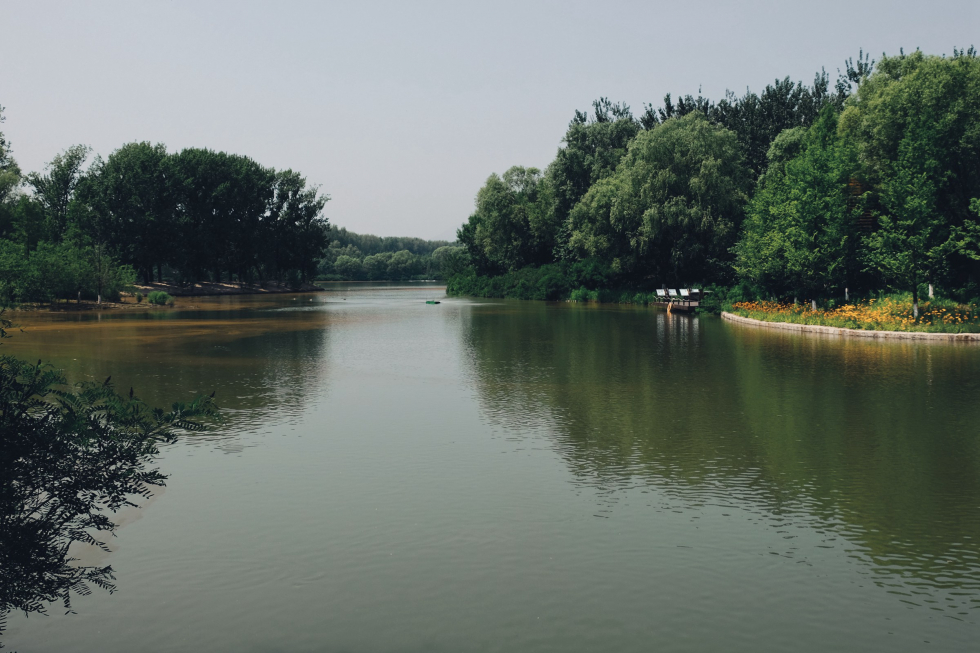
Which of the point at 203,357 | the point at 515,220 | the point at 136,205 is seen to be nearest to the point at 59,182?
the point at 136,205

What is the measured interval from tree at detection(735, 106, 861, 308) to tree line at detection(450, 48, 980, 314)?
0.09 metres

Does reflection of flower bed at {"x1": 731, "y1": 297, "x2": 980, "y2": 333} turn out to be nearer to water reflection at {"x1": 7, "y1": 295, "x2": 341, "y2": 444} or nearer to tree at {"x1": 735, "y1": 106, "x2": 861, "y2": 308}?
tree at {"x1": 735, "y1": 106, "x2": 861, "y2": 308}

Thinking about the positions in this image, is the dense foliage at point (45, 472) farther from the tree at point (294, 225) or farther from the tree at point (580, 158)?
the tree at point (294, 225)

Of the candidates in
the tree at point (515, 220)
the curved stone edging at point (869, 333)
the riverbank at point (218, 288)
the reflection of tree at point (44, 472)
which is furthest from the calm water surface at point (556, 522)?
the riverbank at point (218, 288)

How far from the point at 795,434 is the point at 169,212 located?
3686 inches

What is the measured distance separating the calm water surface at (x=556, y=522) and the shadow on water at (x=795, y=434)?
0.19 ft

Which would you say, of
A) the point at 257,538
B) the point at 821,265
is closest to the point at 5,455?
the point at 257,538

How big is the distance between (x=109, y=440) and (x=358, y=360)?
66.8 feet

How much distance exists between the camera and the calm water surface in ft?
20.5

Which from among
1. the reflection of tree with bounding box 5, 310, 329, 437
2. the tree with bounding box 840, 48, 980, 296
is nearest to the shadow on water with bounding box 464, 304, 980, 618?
the reflection of tree with bounding box 5, 310, 329, 437

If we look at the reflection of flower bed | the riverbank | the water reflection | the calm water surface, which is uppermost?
the riverbank

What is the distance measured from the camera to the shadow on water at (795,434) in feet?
27.5

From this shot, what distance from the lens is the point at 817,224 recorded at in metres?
42.3

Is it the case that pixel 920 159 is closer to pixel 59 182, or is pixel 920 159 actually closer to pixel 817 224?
pixel 817 224
